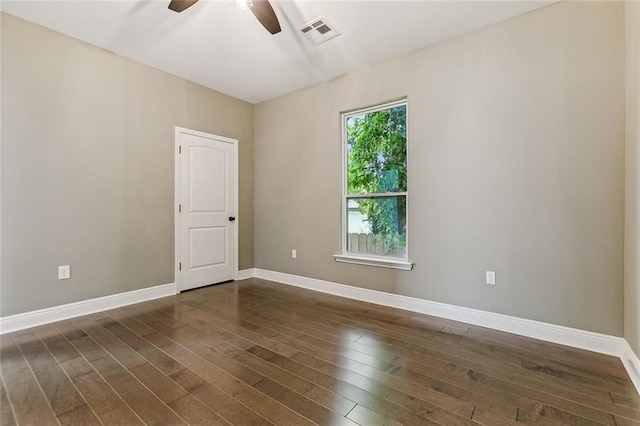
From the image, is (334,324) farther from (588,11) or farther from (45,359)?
(588,11)

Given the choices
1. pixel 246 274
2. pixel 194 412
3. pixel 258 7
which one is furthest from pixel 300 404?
pixel 246 274

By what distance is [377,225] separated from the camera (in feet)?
11.4

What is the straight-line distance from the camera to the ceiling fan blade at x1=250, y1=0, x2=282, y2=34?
6.87 ft

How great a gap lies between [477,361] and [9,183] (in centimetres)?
405

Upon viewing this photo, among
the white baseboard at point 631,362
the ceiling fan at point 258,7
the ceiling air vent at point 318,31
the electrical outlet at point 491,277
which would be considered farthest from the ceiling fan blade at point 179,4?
the white baseboard at point 631,362

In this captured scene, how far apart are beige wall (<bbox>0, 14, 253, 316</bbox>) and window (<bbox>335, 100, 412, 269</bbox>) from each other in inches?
86.1

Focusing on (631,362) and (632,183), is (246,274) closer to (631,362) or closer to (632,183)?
(631,362)

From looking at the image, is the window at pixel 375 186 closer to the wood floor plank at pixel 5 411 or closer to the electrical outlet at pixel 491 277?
the electrical outlet at pixel 491 277

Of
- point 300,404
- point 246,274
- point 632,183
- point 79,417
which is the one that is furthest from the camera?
point 246,274

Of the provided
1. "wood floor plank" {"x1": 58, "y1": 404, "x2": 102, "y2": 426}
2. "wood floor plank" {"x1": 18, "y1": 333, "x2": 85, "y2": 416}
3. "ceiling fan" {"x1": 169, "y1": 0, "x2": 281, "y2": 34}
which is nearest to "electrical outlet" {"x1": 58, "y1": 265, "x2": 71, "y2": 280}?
"wood floor plank" {"x1": 18, "y1": 333, "x2": 85, "y2": 416}

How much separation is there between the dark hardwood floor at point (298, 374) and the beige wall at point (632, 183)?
0.37 metres

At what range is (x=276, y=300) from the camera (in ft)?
11.2

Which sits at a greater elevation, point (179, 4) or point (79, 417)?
point (179, 4)

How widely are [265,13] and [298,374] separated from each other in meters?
2.57
